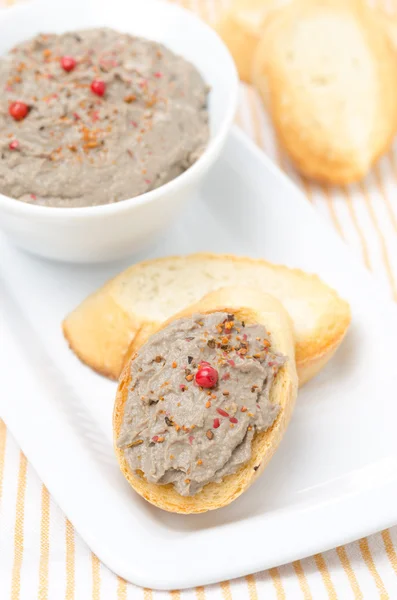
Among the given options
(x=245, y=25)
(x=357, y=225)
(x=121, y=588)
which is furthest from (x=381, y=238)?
(x=121, y=588)

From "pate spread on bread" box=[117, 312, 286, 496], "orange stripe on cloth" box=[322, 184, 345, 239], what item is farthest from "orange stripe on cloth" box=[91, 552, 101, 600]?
"orange stripe on cloth" box=[322, 184, 345, 239]

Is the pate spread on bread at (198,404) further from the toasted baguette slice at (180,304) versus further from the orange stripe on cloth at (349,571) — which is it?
the orange stripe on cloth at (349,571)

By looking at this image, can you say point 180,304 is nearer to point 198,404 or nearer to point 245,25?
point 198,404

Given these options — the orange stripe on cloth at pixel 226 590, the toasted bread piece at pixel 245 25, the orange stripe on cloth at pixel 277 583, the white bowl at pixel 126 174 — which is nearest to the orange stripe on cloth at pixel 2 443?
the white bowl at pixel 126 174

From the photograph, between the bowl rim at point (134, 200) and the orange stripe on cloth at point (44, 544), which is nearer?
the orange stripe on cloth at point (44, 544)

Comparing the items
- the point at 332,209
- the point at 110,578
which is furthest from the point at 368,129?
the point at 110,578

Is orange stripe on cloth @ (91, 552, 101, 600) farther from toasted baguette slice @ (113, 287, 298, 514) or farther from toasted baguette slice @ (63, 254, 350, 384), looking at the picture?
toasted baguette slice @ (63, 254, 350, 384)
